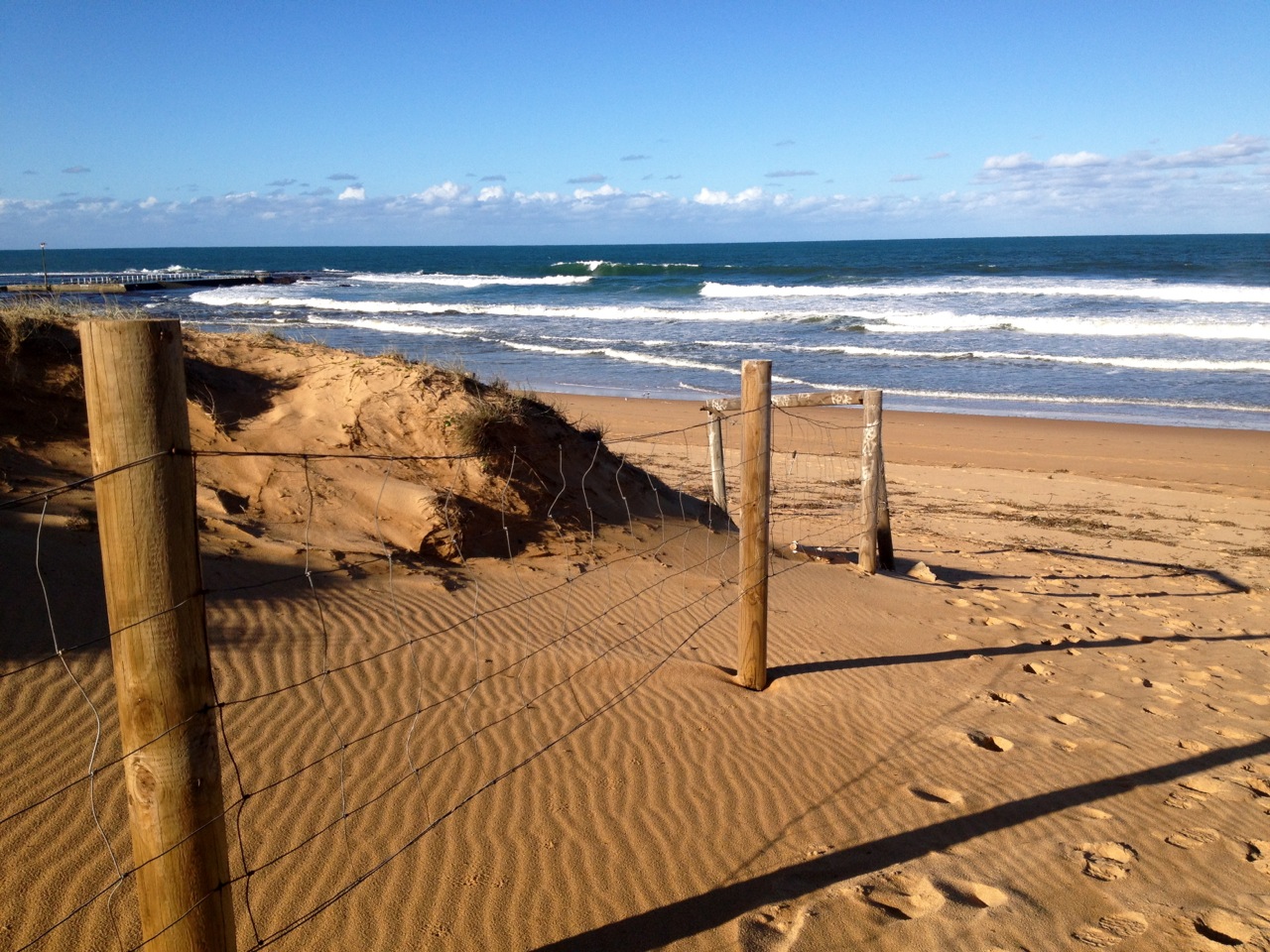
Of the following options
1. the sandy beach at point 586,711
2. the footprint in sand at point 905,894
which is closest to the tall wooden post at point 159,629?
the sandy beach at point 586,711

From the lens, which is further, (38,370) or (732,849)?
(38,370)

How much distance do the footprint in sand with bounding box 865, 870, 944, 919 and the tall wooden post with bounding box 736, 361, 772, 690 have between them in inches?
73.3

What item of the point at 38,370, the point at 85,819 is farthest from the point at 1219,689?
the point at 38,370

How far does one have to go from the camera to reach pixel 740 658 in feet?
18.2

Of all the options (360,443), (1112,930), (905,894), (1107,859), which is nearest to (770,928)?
(905,894)

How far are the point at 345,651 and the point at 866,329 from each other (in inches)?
1185

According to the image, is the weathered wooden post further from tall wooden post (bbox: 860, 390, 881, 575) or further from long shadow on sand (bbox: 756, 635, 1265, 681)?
long shadow on sand (bbox: 756, 635, 1265, 681)

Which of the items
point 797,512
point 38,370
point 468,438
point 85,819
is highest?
point 38,370

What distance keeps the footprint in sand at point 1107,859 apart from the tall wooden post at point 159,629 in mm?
3244

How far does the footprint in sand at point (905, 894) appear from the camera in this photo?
347 centimetres

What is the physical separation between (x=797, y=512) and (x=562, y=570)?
4490 millimetres

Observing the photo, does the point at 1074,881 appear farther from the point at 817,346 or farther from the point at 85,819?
the point at 817,346

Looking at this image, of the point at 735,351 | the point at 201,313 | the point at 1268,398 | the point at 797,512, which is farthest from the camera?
the point at 201,313

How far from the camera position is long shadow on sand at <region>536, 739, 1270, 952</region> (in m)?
3.25
